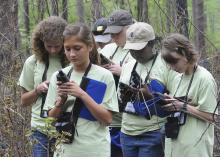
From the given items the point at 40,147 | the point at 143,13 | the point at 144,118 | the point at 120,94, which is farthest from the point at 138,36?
the point at 143,13

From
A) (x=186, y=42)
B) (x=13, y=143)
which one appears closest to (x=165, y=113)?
(x=186, y=42)

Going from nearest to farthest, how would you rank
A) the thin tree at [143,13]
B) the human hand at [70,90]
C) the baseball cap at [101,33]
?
the human hand at [70,90] < the baseball cap at [101,33] < the thin tree at [143,13]

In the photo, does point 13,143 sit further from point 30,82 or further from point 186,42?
point 186,42

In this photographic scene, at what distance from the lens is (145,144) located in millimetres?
4570

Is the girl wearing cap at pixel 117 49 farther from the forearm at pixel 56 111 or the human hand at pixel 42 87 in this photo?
the forearm at pixel 56 111

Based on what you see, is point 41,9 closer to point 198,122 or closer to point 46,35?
point 46,35

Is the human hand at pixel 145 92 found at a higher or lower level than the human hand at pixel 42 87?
lower

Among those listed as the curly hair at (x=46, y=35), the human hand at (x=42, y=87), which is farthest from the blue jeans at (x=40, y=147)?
the curly hair at (x=46, y=35)

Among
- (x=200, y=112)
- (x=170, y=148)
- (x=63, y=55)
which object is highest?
(x=63, y=55)

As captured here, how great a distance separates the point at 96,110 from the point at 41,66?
3.31 feet

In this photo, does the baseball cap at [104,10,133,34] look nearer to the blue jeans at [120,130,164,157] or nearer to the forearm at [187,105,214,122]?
the blue jeans at [120,130,164,157]

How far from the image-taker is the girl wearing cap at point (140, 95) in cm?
453

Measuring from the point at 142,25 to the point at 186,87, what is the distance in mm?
857

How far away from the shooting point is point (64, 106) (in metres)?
3.85
